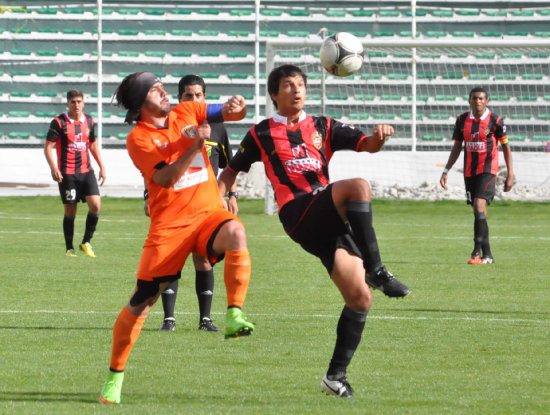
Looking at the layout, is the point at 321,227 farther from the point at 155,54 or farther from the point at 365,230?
the point at 155,54

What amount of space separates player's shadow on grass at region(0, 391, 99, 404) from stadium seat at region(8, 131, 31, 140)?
27.0 m

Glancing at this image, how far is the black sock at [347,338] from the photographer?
4965 mm

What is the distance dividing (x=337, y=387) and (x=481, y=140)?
856cm

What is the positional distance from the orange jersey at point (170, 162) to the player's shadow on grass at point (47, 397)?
0.89 meters

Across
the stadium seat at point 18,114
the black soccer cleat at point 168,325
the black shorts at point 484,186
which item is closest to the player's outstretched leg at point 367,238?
the black soccer cleat at point 168,325

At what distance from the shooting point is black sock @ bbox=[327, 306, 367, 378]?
496 cm

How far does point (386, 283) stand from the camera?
15.9 feet

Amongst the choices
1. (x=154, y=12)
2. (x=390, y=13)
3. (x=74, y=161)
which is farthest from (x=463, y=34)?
(x=74, y=161)

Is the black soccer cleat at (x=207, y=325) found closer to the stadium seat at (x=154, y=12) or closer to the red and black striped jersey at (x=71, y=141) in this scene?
the red and black striped jersey at (x=71, y=141)

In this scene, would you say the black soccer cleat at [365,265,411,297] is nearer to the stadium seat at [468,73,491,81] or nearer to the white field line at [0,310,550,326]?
the white field line at [0,310,550,326]

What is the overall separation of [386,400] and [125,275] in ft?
21.5

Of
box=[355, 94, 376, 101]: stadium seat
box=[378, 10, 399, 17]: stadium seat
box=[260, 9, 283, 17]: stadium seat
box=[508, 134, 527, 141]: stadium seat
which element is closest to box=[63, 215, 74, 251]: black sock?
box=[355, 94, 376, 101]: stadium seat

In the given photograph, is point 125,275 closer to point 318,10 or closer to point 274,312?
point 274,312

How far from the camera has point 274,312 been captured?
27.0ft
